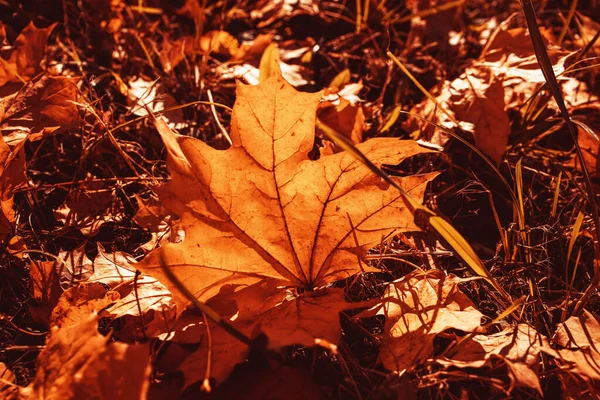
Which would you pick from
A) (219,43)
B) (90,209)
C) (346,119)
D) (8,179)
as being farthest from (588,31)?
(8,179)

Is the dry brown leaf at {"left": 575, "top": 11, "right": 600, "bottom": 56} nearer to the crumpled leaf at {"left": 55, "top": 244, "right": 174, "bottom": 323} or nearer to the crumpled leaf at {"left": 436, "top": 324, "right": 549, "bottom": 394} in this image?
the crumpled leaf at {"left": 436, "top": 324, "right": 549, "bottom": 394}

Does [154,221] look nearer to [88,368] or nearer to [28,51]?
[88,368]

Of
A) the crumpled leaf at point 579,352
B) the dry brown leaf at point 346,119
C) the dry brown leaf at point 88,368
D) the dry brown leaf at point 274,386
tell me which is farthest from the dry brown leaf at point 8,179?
the crumpled leaf at point 579,352

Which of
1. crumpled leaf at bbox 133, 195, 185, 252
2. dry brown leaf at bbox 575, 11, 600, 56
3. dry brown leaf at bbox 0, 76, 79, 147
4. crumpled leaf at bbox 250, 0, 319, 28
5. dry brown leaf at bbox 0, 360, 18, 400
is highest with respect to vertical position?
dry brown leaf at bbox 575, 11, 600, 56

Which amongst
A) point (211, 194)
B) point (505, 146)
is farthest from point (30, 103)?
point (505, 146)

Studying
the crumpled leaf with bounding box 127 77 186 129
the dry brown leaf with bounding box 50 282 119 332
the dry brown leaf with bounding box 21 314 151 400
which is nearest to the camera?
the dry brown leaf with bounding box 21 314 151 400

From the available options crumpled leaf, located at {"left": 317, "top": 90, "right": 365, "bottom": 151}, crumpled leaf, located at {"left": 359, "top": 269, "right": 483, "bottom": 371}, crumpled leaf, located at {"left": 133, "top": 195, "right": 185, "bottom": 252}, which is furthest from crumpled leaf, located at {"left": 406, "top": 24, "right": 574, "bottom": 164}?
crumpled leaf, located at {"left": 133, "top": 195, "right": 185, "bottom": 252}

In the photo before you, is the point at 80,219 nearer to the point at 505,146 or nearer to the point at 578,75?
the point at 505,146
